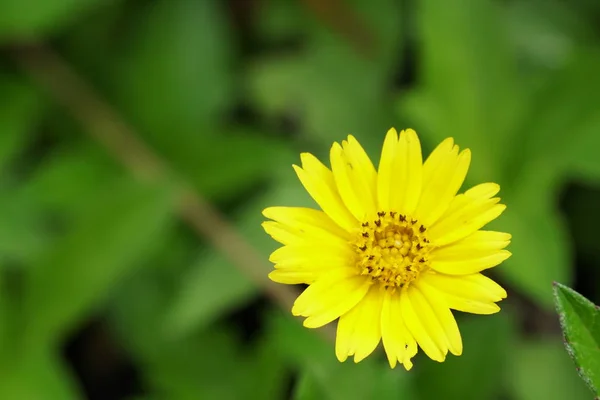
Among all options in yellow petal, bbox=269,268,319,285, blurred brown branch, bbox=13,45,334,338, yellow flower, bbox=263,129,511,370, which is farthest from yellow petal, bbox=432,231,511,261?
blurred brown branch, bbox=13,45,334,338

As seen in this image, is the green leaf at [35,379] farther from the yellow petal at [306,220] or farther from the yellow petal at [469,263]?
the yellow petal at [469,263]

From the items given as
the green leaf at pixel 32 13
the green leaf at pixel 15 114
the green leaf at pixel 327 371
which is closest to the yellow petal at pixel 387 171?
the green leaf at pixel 327 371

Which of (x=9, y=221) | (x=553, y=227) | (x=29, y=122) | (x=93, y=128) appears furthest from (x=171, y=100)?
(x=553, y=227)

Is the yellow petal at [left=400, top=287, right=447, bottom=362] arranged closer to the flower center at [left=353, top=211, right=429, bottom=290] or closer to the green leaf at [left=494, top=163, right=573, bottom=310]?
the flower center at [left=353, top=211, right=429, bottom=290]

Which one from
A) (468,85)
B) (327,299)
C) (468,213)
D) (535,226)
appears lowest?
(327,299)

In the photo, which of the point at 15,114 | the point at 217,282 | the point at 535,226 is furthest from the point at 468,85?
the point at 15,114

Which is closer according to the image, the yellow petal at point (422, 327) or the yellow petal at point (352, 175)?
the yellow petal at point (422, 327)

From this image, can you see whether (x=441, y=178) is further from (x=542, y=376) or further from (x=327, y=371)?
(x=542, y=376)
